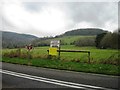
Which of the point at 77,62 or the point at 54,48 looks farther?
the point at 54,48

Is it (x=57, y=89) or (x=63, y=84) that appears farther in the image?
(x=63, y=84)

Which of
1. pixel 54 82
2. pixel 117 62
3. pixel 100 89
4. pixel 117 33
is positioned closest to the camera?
pixel 100 89

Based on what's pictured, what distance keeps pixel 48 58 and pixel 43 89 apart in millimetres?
14175

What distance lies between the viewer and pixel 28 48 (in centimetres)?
2497

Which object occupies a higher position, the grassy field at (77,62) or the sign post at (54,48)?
the sign post at (54,48)

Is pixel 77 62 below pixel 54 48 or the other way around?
below

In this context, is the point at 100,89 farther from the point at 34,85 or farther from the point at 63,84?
the point at 34,85

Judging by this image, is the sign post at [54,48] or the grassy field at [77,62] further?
the sign post at [54,48]

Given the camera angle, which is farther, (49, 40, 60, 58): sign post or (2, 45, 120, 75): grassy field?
(49, 40, 60, 58): sign post

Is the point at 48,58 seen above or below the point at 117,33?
below

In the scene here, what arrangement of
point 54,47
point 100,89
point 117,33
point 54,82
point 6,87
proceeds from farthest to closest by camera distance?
1. point 54,47
2. point 117,33
3. point 54,82
4. point 6,87
5. point 100,89

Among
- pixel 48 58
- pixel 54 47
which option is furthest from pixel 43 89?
pixel 54 47

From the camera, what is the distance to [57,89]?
8219 mm

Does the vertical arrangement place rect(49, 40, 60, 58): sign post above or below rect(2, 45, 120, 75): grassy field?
above
